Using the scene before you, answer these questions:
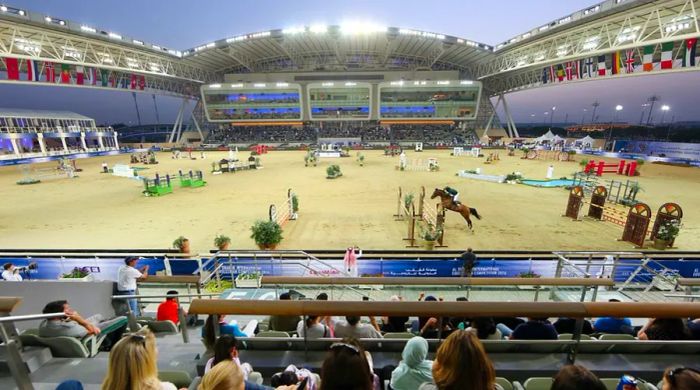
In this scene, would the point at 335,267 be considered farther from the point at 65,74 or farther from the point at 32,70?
the point at 65,74

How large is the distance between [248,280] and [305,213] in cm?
759

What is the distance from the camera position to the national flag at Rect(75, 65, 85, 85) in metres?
38.6

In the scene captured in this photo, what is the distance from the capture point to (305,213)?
52.1 ft

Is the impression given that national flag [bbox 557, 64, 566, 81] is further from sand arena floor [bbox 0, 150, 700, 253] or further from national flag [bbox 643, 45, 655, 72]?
sand arena floor [bbox 0, 150, 700, 253]

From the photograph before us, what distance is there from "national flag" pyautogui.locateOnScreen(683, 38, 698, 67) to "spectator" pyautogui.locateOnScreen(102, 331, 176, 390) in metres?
41.0

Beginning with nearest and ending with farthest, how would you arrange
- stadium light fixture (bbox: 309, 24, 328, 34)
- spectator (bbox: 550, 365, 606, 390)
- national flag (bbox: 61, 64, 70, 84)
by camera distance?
spectator (bbox: 550, 365, 606, 390)
national flag (bbox: 61, 64, 70, 84)
stadium light fixture (bbox: 309, 24, 328, 34)

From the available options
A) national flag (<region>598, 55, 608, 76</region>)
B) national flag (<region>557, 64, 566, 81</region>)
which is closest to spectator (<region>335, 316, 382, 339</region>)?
national flag (<region>598, 55, 608, 76</region>)

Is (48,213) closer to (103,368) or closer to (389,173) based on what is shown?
(103,368)

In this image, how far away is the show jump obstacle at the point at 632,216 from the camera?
11398mm

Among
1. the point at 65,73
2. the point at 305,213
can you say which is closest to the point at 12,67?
the point at 65,73

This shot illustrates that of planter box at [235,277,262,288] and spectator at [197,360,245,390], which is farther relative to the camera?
planter box at [235,277,262,288]

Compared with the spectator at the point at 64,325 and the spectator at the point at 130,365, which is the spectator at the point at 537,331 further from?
the spectator at the point at 64,325

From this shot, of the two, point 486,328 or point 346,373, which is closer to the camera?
point 346,373

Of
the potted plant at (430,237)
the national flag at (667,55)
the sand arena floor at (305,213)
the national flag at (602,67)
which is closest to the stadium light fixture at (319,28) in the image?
the sand arena floor at (305,213)
